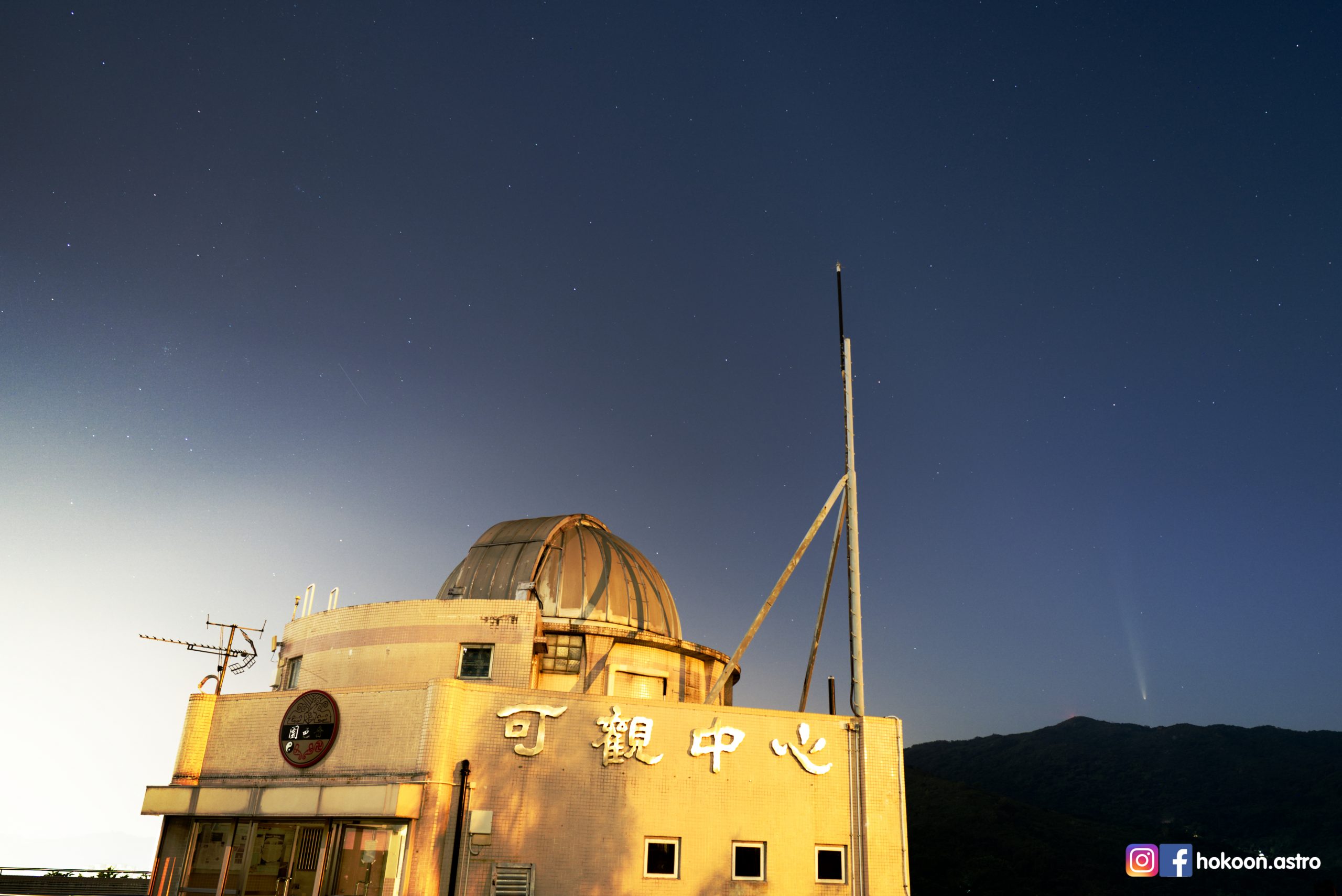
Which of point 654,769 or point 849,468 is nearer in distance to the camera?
point 654,769

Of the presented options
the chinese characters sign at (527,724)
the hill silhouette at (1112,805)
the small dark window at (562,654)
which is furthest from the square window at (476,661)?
the hill silhouette at (1112,805)

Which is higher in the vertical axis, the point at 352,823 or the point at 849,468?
the point at 849,468

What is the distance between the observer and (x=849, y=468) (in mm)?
25812

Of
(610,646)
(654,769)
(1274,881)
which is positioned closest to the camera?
(654,769)

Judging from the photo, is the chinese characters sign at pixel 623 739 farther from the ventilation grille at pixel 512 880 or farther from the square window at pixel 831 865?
the square window at pixel 831 865

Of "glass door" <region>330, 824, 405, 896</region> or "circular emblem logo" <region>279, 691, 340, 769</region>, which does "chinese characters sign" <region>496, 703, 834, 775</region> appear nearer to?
"glass door" <region>330, 824, 405, 896</region>

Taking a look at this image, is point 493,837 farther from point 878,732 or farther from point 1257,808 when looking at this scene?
point 1257,808

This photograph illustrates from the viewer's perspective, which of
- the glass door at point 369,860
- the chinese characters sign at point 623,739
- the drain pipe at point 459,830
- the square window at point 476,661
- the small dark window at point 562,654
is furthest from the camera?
the small dark window at point 562,654

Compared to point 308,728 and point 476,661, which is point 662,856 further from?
point 308,728

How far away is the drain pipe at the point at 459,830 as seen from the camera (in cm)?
1950

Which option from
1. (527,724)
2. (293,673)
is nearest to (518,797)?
(527,724)

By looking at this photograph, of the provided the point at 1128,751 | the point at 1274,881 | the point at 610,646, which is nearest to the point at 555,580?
the point at 610,646

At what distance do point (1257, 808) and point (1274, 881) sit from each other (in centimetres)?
3353

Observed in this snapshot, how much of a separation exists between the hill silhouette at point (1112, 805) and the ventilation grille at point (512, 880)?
59065mm
